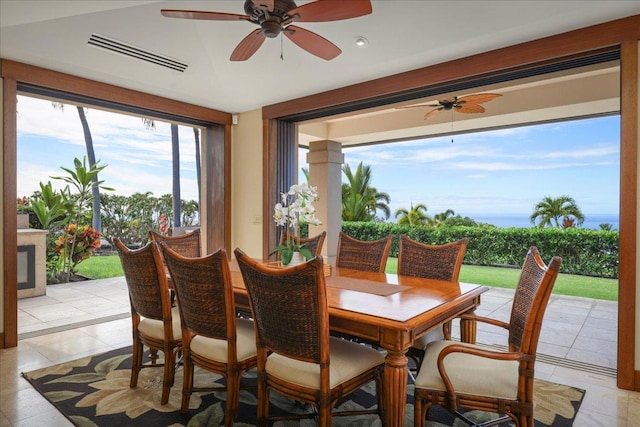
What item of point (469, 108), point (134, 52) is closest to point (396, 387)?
point (134, 52)

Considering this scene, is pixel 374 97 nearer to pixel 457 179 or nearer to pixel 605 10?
pixel 605 10

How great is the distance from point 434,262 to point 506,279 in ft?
17.2

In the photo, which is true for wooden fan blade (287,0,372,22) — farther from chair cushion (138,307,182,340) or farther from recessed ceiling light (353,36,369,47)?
chair cushion (138,307,182,340)

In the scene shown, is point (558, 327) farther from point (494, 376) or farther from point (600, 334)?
point (494, 376)

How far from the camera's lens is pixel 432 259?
2936mm

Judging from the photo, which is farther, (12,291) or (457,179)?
(457,179)

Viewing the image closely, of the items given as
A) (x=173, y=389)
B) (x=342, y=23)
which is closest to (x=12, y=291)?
(x=173, y=389)

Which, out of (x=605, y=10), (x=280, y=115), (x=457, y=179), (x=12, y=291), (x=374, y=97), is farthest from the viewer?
(x=457, y=179)

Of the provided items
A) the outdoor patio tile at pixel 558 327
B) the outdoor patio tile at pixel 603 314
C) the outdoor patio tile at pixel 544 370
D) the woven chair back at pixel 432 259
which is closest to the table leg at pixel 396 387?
the woven chair back at pixel 432 259

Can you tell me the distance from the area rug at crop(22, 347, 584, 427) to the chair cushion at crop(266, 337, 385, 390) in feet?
1.56

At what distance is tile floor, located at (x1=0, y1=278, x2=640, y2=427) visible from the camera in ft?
7.82

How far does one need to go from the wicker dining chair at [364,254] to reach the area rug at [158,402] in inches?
37.7

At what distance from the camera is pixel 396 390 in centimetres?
173

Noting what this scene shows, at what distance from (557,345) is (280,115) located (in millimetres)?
3843
